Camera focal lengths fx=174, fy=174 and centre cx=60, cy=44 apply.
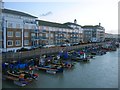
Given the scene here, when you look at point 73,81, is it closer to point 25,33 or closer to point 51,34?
point 25,33

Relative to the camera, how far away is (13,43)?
1641 inches

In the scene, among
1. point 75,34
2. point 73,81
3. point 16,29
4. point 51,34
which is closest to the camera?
point 73,81

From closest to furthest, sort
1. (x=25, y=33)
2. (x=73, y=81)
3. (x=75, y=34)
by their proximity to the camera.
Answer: (x=73, y=81)
(x=25, y=33)
(x=75, y=34)

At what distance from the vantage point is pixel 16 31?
140 feet

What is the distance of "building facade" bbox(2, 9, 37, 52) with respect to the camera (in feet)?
130

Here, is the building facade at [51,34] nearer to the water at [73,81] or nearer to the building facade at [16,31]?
the building facade at [16,31]

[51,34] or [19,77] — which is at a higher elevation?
[51,34]

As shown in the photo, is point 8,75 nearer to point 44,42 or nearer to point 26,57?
point 26,57

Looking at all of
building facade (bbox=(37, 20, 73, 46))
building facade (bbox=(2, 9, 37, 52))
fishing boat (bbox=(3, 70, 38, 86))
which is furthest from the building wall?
fishing boat (bbox=(3, 70, 38, 86))

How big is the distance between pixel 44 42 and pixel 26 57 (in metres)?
18.0

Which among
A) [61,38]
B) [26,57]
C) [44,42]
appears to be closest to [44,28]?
[44,42]

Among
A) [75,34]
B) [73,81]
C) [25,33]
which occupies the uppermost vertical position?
[75,34]

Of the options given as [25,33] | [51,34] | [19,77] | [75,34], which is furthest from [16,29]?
[75,34]

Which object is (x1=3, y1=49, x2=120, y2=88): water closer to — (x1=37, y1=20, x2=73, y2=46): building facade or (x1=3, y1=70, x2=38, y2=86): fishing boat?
(x1=3, y1=70, x2=38, y2=86): fishing boat
